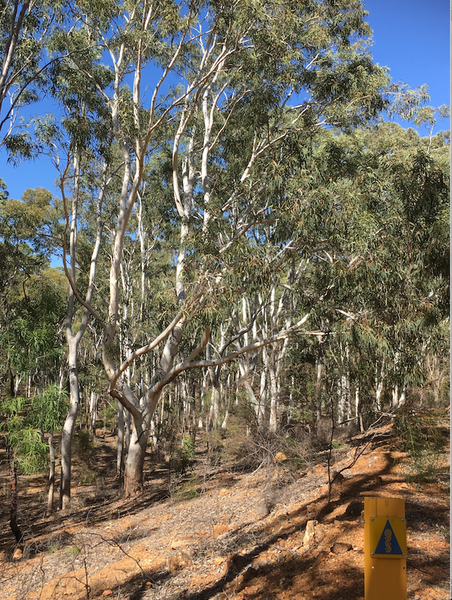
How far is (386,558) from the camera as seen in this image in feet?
7.91

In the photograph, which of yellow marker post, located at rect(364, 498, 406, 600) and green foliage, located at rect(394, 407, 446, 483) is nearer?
yellow marker post, located at rect(364, 498, 406, 600)

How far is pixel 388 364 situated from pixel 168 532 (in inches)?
Answer: 169

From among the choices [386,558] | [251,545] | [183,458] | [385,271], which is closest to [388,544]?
[386,558]

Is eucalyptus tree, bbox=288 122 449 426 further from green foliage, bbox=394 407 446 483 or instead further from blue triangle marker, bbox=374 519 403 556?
blue triangle marker, bbox=374 519 403 556

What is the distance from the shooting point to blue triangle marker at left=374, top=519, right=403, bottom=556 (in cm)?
241

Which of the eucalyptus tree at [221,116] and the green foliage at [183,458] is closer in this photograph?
the eucalyptus tree at [221,116]

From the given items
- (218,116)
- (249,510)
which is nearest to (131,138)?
(218,116)

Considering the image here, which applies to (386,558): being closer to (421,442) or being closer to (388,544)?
(388,544)

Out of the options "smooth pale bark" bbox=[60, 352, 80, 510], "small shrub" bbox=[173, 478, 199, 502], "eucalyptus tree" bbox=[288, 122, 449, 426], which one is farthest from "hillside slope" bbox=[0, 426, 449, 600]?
"eucalyptus tree" bbox=[288, 122, 449, 426]

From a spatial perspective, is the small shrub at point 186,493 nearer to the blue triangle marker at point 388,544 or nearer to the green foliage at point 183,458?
the green foliage at point 183,458

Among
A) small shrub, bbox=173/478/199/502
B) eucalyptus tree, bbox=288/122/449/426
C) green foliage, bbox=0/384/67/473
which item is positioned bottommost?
small shrub, bbox=173/478/199/502

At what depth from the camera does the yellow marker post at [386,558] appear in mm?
2402

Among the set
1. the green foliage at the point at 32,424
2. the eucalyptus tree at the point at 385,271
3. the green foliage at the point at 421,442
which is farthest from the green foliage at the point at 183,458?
the green foliage at the point at 421,442

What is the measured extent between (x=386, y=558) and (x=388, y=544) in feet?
0.22
